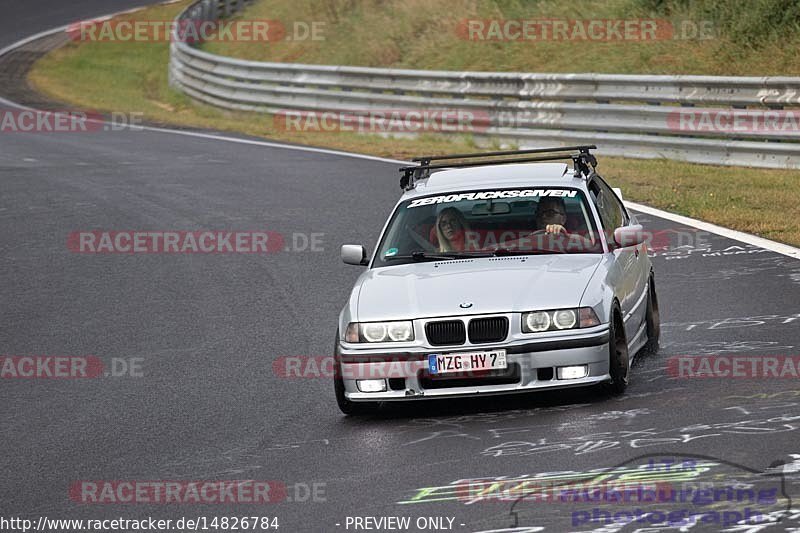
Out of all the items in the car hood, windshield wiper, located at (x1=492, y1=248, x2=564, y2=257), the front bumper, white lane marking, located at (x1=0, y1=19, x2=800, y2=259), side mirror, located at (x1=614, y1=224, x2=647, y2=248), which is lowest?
white lane marking, located at (x1=0, y1=19, x2=800, y2=259)

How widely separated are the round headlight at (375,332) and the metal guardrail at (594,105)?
1099cm

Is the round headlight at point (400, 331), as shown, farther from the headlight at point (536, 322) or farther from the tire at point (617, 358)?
the tire at point (617, 358)

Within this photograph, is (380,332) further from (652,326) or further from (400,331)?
(652,326)

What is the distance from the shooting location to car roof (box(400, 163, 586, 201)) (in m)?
9.79

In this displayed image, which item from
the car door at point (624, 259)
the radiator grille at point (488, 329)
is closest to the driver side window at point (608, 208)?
the car door at point (624, 259)

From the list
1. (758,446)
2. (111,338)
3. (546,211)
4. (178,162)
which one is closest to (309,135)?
(178,162)

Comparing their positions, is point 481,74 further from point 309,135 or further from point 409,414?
point 409,414

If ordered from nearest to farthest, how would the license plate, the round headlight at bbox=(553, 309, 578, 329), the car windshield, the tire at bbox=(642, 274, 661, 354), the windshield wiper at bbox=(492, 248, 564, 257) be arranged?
the license plate < the round headlight at bbox=(553, 309, 578, 329) < the windshield wiper at bbox=(492, 248, 564, 257) < the car windshield < the tire at bbox=(642, 274, 661, 354)

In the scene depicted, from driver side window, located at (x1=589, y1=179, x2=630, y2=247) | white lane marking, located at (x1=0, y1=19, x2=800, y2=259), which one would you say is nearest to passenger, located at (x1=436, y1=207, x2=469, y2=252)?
driver side window, located at (x1=589, y1=179, x2=630, y2=247)

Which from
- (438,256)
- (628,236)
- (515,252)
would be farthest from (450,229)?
(628,236)

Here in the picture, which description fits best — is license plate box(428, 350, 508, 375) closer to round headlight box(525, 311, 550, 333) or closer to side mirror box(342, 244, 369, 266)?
round headlight box(525, 311, 550, 333)

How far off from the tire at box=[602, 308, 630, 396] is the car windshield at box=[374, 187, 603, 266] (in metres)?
0.85

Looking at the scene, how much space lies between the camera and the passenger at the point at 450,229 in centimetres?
955

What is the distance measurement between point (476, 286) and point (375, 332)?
2.21ft
